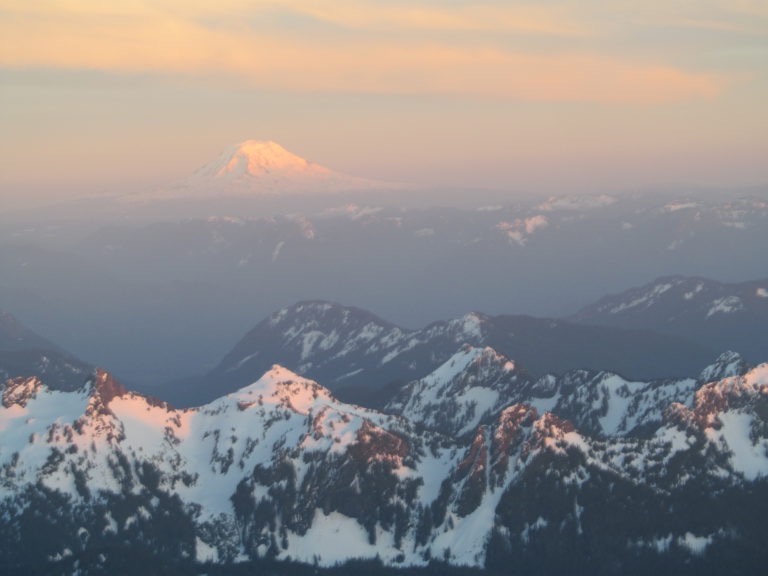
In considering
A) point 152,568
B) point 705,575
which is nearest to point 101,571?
point 152,568

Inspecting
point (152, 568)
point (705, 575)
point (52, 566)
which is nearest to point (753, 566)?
point (705, 575)

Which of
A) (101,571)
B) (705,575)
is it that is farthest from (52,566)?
(705,575)

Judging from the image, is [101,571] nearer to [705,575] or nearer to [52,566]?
[52,566]

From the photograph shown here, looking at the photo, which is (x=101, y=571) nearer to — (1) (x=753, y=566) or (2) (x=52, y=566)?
(2) (x=52, y=566)

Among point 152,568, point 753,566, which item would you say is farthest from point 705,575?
point 152,568

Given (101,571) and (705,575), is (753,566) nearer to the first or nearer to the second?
(705,575)

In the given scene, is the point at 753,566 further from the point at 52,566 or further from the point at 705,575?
the point at 52,566
